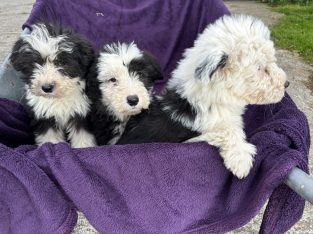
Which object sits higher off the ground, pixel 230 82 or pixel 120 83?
pixel 230 82

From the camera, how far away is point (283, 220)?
222cm

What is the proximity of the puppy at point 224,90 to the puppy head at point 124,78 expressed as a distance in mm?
151

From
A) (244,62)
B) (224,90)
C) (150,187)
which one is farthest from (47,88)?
(244,62)

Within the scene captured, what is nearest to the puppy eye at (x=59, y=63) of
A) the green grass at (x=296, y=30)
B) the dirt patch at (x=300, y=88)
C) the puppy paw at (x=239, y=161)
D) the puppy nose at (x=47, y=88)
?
the puppy nose at (x=47, y=88)

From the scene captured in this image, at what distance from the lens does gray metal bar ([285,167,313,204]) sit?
1668mm

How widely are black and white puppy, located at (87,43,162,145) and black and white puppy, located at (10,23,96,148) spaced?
2.8 inches

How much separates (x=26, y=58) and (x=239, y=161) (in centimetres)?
130

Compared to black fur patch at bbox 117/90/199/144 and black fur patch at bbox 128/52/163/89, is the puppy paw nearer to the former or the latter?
black fur patch at bbox 117/90/199/144

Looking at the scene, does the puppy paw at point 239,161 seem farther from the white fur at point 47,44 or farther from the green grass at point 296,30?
the green grass at point 296,30

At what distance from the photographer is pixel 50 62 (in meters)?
2.55

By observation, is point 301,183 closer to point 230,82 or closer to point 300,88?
point 230,82

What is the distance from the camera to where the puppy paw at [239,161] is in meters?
2.09

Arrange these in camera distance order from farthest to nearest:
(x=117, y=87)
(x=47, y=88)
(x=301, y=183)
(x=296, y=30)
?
(x=296, y=30) → (x=117, y=87) → (x=47, y=88) → (x=301, y=183)

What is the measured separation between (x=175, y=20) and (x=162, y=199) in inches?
85.2
